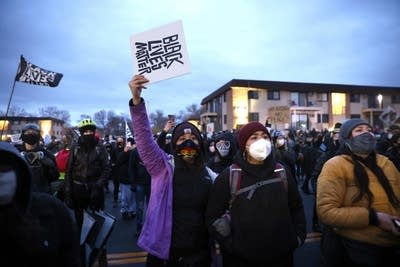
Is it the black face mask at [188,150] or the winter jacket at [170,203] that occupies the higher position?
the black face mask at [188,150]

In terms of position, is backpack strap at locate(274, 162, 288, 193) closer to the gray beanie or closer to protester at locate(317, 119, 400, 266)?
protester at locate(317, 119, 400, 266)

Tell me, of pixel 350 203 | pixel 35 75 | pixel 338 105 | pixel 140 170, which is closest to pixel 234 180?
pixel 350 203

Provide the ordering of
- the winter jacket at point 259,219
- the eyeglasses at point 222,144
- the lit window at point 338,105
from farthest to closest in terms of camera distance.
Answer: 1. the lit window at point 338,105
2. the eyeglasses at point 222,144
3. the winter jacket at point 259,219

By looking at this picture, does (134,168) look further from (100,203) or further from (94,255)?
(94,255)

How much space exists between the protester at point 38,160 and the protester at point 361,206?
3936 mm

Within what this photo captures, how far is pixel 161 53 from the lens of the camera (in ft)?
11.4

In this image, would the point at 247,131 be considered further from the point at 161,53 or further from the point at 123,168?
the point at 123,168

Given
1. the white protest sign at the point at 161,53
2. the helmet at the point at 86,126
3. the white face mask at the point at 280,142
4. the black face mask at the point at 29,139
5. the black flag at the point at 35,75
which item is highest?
the black flag at the point at 35,75

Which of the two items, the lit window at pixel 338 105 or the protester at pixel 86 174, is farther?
the lit window at pixel 338 105

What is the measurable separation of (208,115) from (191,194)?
4546 centimetres

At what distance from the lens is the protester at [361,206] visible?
9.20 feet

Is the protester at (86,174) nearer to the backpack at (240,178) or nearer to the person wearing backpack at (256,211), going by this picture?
the person wearing backpack at (256,211)

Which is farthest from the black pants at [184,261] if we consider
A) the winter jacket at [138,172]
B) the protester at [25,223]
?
the winter jacket at [138,172]

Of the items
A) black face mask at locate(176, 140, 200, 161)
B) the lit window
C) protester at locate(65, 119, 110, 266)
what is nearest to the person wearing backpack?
black face mask at locate(176, 140, 200, 161)
